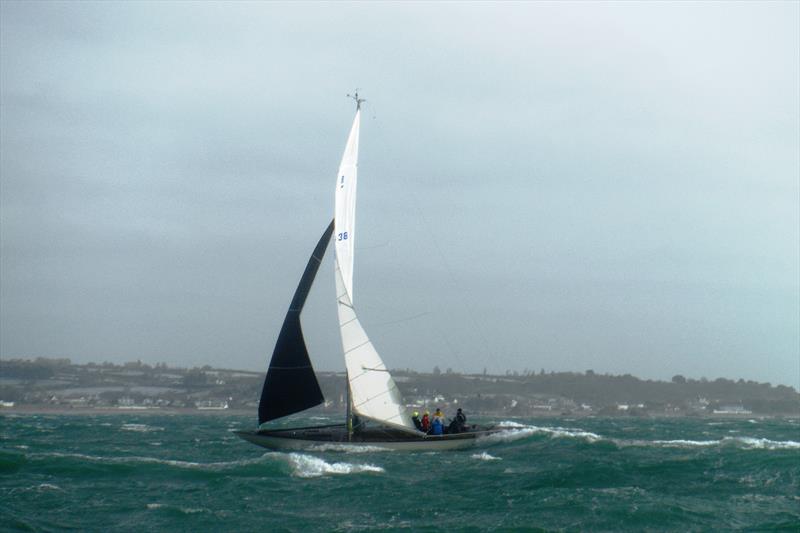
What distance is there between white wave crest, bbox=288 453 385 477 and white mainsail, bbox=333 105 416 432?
178 inches

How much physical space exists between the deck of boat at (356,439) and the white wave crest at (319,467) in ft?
7.24

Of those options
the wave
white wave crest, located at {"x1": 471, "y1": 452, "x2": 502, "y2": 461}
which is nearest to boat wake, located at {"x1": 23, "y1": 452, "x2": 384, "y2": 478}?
white wave crest, located at {"x1": 471, "y1": 452, "x2": 502, "y2": 461}

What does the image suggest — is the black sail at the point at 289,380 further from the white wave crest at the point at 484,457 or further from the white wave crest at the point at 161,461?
the white wave crest at the point at 484,457

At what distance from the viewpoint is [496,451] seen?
118 ft

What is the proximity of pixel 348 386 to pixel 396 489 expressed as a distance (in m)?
10.1

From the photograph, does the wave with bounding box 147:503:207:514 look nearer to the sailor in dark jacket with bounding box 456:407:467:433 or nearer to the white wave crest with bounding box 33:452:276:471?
the white wave crest with bounding box 33:452:276:471

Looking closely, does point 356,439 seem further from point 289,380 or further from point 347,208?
point 347,208

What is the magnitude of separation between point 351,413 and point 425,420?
4031 mm

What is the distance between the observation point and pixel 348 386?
112 feet

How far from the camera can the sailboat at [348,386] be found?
3306 centimetres

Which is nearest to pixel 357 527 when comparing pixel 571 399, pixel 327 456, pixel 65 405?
pixel 327 456

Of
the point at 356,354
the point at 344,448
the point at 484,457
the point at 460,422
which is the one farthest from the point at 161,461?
the point at 460,422

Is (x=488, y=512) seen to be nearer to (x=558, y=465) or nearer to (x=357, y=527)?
(x=357, y=527)

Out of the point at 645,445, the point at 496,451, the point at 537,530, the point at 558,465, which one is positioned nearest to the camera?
the point at 537,530
